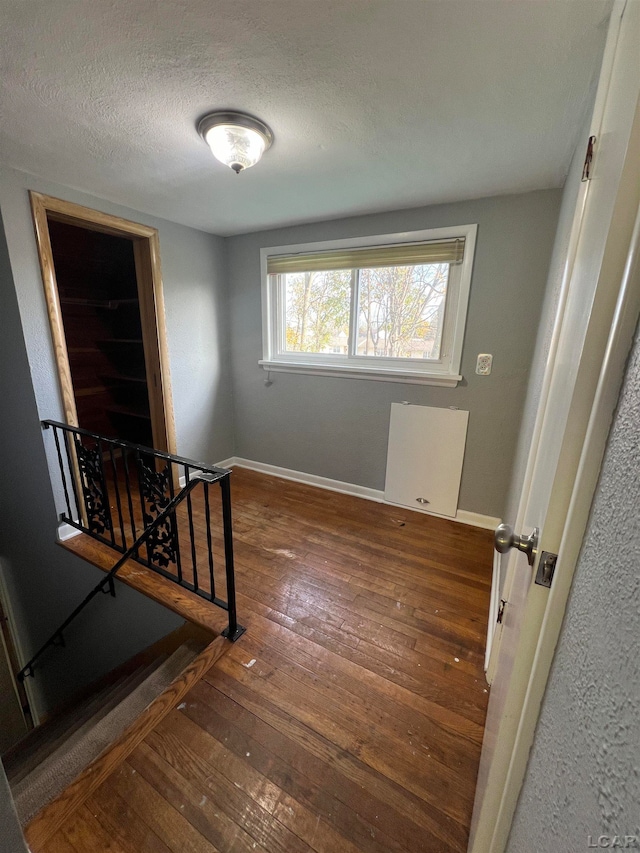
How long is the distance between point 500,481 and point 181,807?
2.31 meters

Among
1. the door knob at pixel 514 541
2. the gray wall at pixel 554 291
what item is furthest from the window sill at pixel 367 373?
the door knob at pixel 514 541

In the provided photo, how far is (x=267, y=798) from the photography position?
1.07 m

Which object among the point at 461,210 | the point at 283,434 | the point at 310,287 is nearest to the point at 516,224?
the point at 461,210

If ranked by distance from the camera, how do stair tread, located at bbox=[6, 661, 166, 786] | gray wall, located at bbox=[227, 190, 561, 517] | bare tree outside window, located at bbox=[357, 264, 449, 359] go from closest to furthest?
stair tread, located at bbox=[6, 661, 166, 786], gray wall, located at bbox=[227, 190, 561, 517], bare tree outside window, located at bbox=[357, 264, 449, 359]

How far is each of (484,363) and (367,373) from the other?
832 mm

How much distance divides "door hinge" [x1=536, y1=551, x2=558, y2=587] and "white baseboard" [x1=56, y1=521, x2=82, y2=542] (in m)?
2.75

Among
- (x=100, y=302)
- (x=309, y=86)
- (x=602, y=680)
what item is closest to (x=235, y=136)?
(x=309, y=86)

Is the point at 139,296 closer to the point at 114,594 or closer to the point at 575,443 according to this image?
the point at 114,594

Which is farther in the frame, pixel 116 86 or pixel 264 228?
pixel 264 228

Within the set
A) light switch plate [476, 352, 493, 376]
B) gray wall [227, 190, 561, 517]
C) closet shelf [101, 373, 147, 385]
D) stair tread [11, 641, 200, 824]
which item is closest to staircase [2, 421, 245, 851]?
stair tread [11, 641, 200, 824]

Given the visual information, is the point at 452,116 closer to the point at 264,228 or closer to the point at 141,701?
the point at 264,228

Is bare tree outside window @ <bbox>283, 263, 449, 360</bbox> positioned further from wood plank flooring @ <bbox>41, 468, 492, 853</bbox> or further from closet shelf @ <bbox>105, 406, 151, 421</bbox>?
closet shelf @ <bbox>105, 406, 151, 421</bbox>

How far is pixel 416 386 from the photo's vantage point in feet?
8.39

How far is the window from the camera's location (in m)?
2.35
